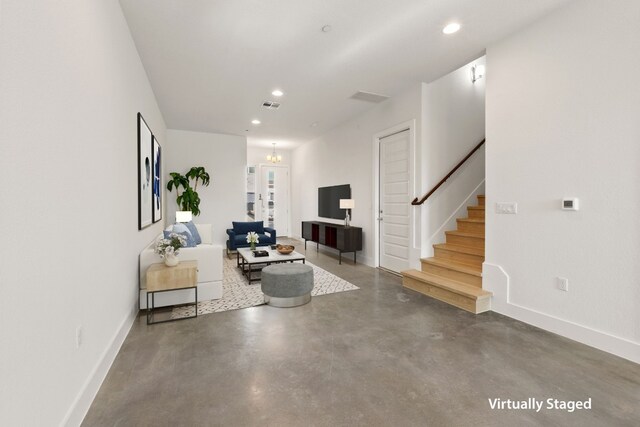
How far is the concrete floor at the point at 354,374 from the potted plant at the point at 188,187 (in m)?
4.01

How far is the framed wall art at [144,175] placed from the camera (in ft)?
11.4

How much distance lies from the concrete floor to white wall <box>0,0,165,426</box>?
1.31ft

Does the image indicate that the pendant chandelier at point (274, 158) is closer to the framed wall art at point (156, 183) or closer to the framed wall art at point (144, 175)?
the framed wall art at point (156, 183)

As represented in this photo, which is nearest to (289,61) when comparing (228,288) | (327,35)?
(327,35)

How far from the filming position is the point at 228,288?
425 centimetres

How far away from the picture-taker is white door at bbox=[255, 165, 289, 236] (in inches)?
371

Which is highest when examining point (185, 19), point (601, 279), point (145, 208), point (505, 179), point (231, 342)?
point (185, 19)

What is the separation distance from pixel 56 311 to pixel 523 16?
14.0 feet

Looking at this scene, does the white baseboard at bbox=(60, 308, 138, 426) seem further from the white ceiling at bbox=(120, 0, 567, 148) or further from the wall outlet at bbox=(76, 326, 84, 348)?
the white ceiling at bbox=(120, 0, 567, 148)

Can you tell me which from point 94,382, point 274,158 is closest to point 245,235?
point 274,158

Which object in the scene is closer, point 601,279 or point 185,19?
point 601,279

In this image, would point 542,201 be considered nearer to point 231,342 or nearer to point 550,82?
point 550,82

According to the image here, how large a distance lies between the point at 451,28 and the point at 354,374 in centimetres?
333

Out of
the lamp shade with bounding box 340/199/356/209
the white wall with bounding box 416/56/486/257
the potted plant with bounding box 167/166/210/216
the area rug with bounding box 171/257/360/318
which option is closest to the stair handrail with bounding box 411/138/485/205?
the white wall with bounding box 416/56/486/257
